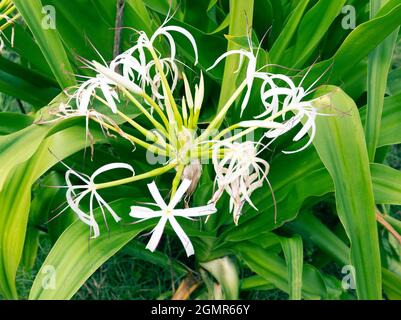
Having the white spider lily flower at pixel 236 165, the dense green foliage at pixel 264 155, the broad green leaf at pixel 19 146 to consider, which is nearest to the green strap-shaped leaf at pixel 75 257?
the dense green foliage at pixel 264 155

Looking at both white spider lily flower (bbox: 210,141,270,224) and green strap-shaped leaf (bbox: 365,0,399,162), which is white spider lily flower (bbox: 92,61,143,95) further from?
green strap-shaped leaf (bbox: 365,0,399,162)

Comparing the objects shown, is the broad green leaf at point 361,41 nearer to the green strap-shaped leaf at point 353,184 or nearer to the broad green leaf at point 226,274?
the green strap-shaped leaf at point 353,184

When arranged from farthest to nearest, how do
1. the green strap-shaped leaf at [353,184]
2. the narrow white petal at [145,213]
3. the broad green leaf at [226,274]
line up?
the broad green leaf at [226,274] → the green strap-shaped leaf at [353,184] → the narrow white petal at [145,213]

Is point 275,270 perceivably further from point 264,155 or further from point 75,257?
point 75,257

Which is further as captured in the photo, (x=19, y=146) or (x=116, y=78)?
(x=19, y=146)

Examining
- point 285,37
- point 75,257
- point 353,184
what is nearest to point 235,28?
point 285,37

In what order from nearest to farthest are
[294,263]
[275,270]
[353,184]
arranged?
[353,184], [294,263], [275,270]
